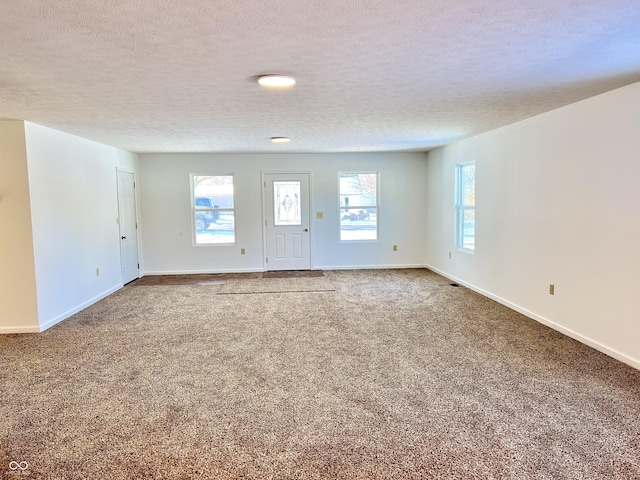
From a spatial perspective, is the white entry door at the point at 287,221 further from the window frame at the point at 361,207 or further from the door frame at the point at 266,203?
the window frame at the point at 361,207

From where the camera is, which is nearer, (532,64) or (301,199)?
(532,64)

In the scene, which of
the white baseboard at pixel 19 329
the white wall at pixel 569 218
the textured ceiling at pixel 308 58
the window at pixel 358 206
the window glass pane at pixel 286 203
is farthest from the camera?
the window at pixel 358 206

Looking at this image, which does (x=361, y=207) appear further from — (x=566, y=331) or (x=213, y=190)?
(x=566, y=331)

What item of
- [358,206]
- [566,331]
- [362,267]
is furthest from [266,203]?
[566,331]

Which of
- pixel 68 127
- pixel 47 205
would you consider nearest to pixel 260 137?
pixel 68 127

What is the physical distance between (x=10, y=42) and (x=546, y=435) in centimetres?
353

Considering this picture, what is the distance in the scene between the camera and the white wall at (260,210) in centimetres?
736

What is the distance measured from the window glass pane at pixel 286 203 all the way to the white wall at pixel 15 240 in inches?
161

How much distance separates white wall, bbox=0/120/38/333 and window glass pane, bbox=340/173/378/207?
16.3 feet

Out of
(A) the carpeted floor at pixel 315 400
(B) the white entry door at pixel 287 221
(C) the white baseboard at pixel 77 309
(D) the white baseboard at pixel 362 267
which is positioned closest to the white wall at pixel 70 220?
(C) the white baseboard at pixel 77 309

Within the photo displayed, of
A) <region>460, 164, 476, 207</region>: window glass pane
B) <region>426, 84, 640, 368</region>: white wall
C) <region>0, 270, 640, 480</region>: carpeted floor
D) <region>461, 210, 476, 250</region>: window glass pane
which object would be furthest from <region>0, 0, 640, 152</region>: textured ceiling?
<region>0, 270, 640, 480</region>: carpeted floor

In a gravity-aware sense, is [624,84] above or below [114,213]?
above

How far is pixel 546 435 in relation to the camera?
230cm

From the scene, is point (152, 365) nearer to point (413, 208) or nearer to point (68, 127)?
point (68, 127)
